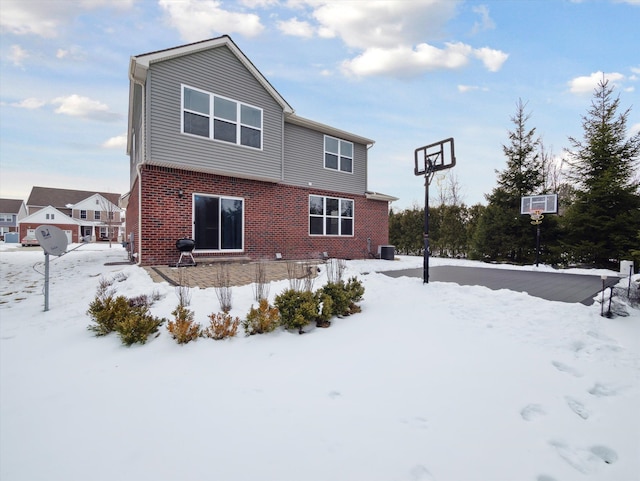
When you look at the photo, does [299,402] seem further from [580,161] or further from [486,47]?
[580,161]

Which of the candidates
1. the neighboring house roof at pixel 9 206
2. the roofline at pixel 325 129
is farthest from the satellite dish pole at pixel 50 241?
the neighboring house roof at pixel 9 206

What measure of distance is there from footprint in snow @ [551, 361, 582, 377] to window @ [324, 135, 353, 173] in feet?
36.1

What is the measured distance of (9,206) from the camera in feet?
146

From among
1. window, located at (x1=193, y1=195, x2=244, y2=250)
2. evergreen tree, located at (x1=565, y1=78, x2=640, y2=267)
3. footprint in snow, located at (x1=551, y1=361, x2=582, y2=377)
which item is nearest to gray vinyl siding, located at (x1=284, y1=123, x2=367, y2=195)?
window, located at (x1=193, y1=195, x2=244, y2=250)

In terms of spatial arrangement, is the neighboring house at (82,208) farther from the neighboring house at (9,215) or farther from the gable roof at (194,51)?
the gable roof at (194,51)

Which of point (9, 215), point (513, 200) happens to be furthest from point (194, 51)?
point (9, 215)

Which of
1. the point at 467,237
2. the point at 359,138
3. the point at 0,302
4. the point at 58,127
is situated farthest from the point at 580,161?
the point at 58,127

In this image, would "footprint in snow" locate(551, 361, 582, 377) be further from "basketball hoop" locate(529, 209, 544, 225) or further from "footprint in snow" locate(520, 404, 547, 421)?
"basketball hoop" locate(529, 209, 544, 225)

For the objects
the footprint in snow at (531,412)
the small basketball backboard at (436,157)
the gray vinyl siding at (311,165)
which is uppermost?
the gray vinyl siding at (311,165)

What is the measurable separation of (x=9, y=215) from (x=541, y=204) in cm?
6272

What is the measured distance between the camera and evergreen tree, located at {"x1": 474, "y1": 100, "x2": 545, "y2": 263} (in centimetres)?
1368

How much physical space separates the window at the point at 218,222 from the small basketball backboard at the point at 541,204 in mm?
11525

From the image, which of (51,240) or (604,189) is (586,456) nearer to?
(51,240)

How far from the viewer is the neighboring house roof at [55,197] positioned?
39344 millimetres
